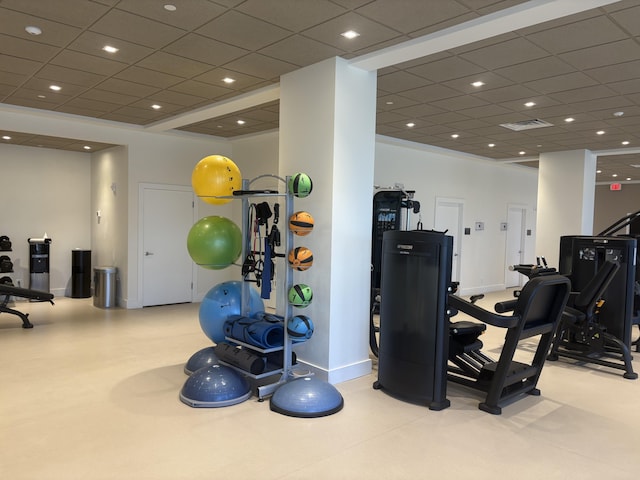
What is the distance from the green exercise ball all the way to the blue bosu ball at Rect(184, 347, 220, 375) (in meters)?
0.87

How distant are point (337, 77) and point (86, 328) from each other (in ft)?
15.5

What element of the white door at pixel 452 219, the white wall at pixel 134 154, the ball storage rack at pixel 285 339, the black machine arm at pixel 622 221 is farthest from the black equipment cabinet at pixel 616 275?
the white wall at pixel 134 154

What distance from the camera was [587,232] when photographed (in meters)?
8.72

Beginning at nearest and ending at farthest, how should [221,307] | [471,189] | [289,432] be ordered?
[289,432], [221,307], [471,189]

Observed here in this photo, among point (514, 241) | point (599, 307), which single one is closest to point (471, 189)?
point (514, 241)

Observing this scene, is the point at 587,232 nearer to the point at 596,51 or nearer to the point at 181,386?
the point at 596,51

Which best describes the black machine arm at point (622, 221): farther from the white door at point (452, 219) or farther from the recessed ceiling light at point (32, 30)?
the recessed ceiling light at point (32, 30)

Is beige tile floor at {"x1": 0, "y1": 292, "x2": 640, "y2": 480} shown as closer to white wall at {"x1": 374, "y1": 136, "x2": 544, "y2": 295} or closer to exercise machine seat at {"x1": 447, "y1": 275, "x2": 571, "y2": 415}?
exercise machine seat at {"x1": 447, "y1": 275, "x2": 571, "y2": 415}

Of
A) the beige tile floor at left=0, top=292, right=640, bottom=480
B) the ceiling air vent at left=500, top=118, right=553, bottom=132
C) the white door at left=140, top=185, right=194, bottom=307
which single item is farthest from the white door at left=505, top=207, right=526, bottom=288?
the white door at left=140, top=185, right=194, bottom=307

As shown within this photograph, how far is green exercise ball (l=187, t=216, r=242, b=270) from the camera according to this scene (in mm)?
4422

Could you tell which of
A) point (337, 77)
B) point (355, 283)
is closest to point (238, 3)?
point (337, 77)

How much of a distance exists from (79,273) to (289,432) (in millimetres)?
6872

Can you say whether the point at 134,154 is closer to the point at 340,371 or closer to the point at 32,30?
the point at 32,30

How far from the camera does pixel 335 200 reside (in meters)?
4.31
